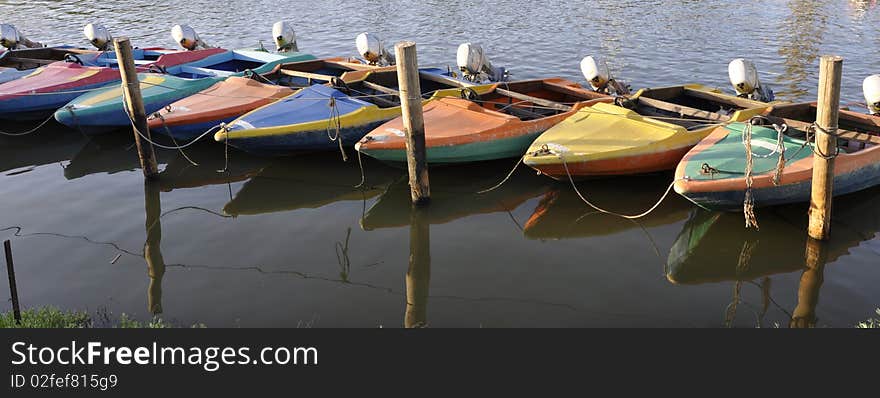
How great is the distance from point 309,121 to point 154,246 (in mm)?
3310

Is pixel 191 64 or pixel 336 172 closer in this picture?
pixel 336 172

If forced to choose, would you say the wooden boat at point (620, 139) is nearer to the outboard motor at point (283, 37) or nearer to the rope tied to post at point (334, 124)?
the rope tied to post at point (334, 124)

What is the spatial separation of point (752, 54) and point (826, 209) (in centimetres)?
1417

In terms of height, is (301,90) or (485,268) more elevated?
(301,90)

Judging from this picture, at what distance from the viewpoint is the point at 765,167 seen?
380 inches

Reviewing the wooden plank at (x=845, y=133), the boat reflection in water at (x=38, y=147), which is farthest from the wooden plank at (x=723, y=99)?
the boat reflection in water at (x=38, y=147)

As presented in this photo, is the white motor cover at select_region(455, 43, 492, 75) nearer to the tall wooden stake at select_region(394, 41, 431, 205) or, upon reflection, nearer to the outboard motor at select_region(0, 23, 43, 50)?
the tall wooden stake at select_region(394, 41, 431, 205)

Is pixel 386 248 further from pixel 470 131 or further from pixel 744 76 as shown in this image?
pixel 744 76

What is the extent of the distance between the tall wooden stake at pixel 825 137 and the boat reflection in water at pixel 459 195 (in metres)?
3.80

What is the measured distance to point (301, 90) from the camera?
1371cm

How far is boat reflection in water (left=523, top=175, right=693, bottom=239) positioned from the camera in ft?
33.5

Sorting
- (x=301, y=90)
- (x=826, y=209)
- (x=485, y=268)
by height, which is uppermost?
(x=301, y=90)
